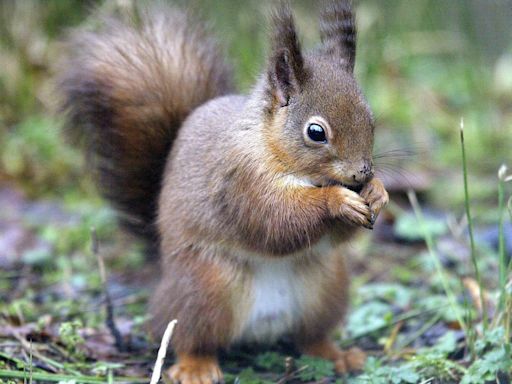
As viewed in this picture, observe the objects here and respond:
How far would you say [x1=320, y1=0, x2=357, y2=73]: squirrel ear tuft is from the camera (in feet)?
7.15

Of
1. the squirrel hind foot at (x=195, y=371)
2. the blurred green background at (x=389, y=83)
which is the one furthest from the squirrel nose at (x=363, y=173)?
the blurred green background at (x=389, y=83)

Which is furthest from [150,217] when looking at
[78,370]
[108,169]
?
[78,370]

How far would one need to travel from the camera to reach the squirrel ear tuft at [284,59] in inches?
81.0

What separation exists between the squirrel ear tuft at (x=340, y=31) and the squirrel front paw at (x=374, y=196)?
0.36 m

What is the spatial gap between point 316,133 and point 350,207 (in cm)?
22

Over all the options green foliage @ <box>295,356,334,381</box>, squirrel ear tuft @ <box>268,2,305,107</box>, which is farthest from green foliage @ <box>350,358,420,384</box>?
squirrel ear tuft @ <box>268,2,305,107</box>

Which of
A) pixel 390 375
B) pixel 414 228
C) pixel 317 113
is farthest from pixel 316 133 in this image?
pixel 414 228

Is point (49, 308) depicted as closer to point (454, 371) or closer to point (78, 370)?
point (78, 370)

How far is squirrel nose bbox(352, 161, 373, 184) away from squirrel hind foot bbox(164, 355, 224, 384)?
72cm

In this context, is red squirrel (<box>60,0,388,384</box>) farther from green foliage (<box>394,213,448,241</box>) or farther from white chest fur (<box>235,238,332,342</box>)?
green foliage (<box>394,213,448,241</box>)

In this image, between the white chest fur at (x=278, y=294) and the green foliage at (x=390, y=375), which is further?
the white chest fur at (x=278, y=294)

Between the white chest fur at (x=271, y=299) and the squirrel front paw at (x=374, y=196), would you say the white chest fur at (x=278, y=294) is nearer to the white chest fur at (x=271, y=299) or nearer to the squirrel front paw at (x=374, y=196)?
the white chest fur at (x=271, y=299)

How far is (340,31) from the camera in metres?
2.23

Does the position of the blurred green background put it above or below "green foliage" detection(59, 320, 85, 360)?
above
